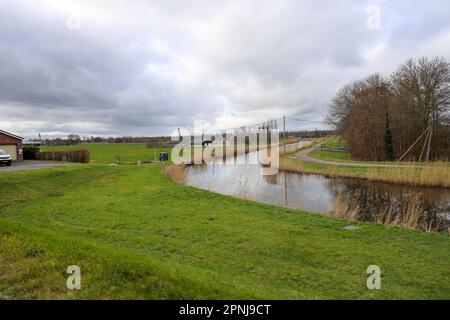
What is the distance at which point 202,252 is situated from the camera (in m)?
5.84

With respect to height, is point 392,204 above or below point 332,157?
below

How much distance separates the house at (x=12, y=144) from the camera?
26.1 m

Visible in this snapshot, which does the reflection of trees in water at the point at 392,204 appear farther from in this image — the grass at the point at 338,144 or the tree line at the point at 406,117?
the grass at the point at 338,144

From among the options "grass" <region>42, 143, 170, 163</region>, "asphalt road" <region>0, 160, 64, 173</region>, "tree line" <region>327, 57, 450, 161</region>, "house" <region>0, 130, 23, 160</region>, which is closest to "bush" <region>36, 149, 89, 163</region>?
"house" <region>0, 130, 23, 160</region>

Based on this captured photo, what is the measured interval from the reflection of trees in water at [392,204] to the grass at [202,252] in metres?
2.75

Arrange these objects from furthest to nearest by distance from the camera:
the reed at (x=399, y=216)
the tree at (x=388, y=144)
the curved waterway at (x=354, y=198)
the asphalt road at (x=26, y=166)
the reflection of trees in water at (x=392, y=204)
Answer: the tree at (x=388, y=144), the asphalt road at (x=26, y=166), the curved waterway at (x=354, y=198), the reflection of trees in water at (x=392, y=204), the reed at (x=399, y=216)

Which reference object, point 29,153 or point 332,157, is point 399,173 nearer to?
point 332,157

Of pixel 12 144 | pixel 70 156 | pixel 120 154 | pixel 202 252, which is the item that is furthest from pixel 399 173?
pixel 120 154

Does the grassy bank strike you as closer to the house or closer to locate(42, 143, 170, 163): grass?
locate(42, 143, 170, 163): grass

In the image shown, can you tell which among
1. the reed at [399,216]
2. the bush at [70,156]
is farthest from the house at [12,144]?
the reed at [399,216]

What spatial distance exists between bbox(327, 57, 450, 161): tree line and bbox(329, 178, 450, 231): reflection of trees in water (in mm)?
11540

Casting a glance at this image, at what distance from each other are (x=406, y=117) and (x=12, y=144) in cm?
3857

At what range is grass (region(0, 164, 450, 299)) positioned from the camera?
354 centimetres
